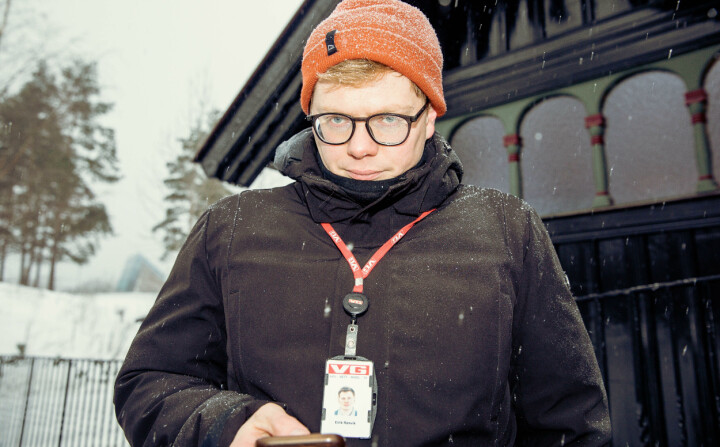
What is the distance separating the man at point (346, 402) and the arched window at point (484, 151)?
13.9ft

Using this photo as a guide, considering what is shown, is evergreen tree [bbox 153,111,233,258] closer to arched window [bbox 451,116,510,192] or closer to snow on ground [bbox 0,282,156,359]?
snow on ground [bbox 0,282,156,359]

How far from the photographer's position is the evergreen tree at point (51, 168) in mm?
26419

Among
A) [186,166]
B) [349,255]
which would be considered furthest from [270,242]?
[186,166]

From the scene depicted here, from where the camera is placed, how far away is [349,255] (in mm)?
1439

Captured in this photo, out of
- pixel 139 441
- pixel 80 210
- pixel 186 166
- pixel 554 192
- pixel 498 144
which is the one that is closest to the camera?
pixel 139 441

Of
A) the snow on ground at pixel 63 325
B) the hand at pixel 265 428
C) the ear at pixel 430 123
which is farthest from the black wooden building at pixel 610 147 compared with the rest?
the snow on ground at pixel 63 325

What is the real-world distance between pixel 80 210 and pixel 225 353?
39452mm

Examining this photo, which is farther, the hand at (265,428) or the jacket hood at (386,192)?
the jacket hood at (386,192)

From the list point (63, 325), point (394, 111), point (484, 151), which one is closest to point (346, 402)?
point (394, 111)

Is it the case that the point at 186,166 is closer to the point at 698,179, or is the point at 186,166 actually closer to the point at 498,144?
the point at 498,144

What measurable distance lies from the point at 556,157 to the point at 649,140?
84 cm

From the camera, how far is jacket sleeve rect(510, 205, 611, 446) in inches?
53.9

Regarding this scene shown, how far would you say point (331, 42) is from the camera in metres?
1.55

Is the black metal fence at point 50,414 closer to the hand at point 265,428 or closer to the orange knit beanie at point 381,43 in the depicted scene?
the hand at point 265,428
